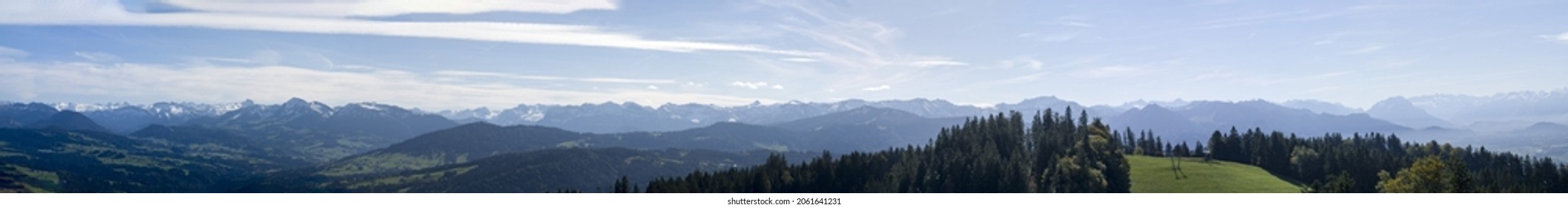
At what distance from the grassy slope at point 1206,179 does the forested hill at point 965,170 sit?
4.01 metres

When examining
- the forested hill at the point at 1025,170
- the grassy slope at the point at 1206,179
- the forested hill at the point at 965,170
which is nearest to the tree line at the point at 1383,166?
the forested hill at the point at 1025,170

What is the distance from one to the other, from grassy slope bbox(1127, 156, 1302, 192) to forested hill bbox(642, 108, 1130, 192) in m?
4.01

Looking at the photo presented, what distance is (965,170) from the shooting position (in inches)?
2392

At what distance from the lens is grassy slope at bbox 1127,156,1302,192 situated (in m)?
61.9

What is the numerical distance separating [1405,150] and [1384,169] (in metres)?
56.3

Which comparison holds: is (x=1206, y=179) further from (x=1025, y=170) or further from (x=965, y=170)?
(x=965, y=170)

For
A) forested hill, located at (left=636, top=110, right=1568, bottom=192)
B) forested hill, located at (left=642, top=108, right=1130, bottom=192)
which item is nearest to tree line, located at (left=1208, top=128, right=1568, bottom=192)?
forested hill, located at (left=636, top=110, right=1568, bottom=192)

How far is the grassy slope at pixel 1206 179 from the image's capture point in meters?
61.9
